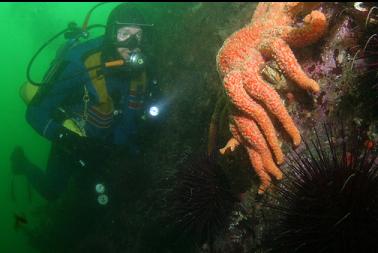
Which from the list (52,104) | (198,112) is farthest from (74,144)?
(198,112)

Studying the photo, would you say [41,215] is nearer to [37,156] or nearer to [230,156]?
[230,156]

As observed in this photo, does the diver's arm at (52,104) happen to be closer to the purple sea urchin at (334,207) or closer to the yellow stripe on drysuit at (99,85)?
the yellow stripe on drysuit at (99,85)

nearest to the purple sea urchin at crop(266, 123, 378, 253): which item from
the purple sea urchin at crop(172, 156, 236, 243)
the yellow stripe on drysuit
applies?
the purple sea urchin at crop(172, 156, 236, 243)

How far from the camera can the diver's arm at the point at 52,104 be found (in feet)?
23.5

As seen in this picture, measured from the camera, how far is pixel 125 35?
279 inches

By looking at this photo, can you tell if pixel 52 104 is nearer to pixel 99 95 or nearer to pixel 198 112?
pixel 99 95

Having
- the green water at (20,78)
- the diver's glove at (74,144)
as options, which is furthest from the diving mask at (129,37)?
the green water at (20,78)

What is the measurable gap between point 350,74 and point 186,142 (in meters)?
3.55

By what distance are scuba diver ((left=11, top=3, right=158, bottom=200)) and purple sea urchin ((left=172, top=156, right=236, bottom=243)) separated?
315 centimetres

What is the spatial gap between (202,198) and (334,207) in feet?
6.24

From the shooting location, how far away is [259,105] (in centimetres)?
337

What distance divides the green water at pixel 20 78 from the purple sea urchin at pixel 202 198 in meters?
13.1

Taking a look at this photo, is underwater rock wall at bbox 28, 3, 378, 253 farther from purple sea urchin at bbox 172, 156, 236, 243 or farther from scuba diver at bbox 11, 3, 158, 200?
scuba diver at bbox 11, 3, 158, 200

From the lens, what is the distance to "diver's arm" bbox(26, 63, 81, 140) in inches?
281
